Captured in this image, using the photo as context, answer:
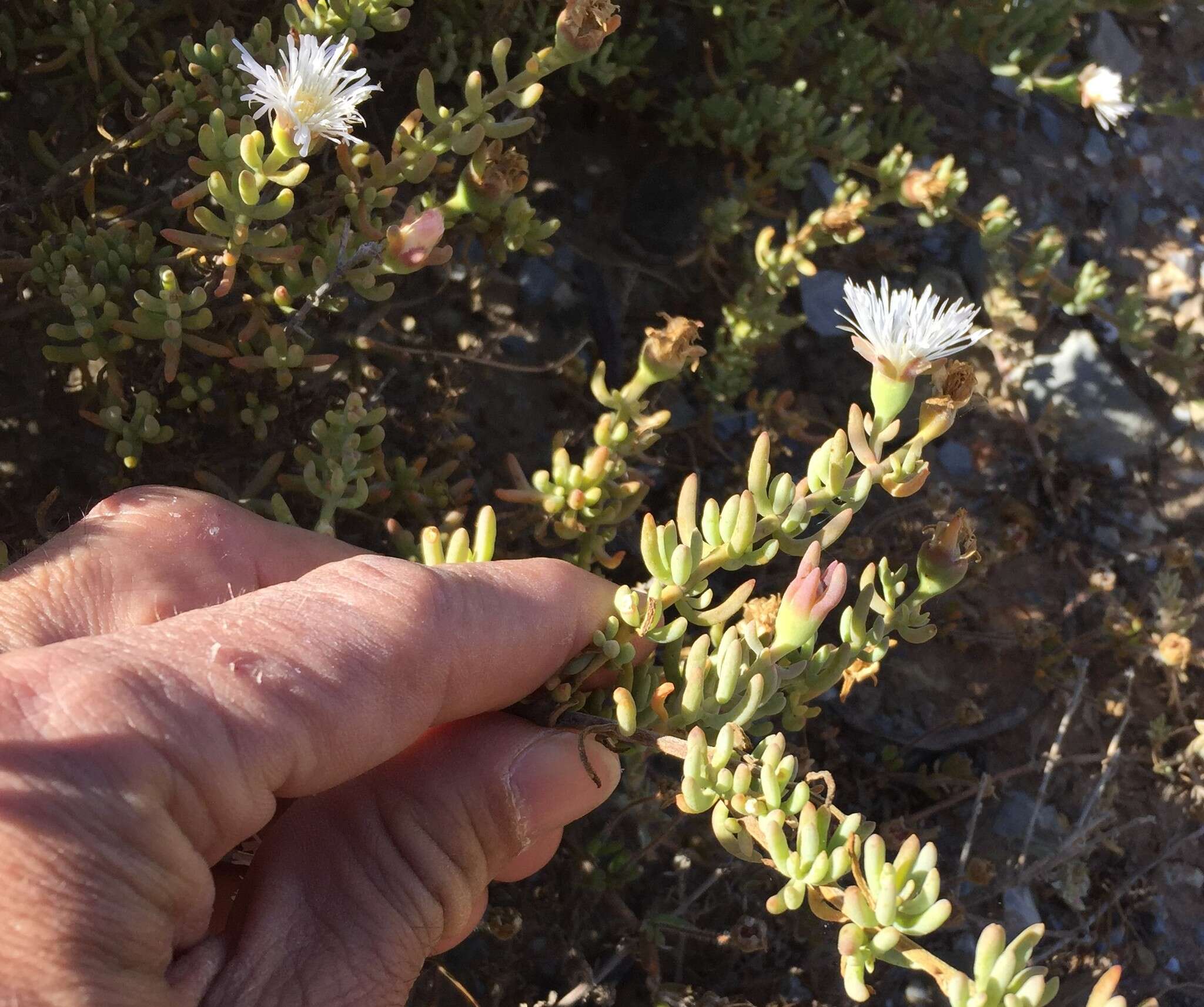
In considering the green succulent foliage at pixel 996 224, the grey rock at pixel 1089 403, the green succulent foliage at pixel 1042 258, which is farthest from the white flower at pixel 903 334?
the grey rock at pixel 1089 403

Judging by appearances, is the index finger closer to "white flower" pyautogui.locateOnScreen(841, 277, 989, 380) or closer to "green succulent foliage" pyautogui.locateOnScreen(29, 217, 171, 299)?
"white flower" pyautogui.locateOnScreen(841, 277, 989, 380)

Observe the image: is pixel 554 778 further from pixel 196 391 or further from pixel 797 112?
pixel 797 112

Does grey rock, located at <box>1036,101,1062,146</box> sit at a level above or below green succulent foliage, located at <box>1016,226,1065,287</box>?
above

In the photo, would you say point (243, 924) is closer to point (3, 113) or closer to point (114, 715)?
point (114, 715)

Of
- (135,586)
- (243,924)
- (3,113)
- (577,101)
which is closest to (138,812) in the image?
(243,924)

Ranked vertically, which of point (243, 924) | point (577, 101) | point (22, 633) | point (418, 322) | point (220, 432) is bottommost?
point (243, 924)

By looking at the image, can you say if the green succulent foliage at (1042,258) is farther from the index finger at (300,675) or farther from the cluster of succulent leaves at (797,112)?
the index finger at (300,675)

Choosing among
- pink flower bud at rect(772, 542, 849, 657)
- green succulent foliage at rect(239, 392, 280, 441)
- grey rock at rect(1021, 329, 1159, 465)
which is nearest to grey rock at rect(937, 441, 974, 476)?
grey rock at rect(1021, 329, 1159, 465)
